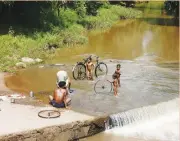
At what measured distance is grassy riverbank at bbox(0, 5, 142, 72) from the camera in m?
22.6

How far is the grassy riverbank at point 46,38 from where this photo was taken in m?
22.6

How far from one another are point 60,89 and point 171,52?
1779cm

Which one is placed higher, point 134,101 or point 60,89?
point 60,89

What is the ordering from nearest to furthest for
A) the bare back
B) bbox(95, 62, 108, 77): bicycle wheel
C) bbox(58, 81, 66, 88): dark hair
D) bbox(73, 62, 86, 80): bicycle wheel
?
the bare back → bbox(58, 81, 66, 88): dark hair → bbox(73, 62, 86, 80): bicycle wheel → bbox(95, 62, 108, 77): bicycle wheel

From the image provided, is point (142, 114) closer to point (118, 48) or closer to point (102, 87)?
point (102, 87)

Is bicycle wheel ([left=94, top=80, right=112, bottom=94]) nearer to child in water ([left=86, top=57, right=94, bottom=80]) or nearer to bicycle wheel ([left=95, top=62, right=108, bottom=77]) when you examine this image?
child in water ([left=86, top=57, right=94, bottom=80])

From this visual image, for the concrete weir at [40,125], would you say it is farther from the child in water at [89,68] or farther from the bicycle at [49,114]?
the child in water at [89,68]

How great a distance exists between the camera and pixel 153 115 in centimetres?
1631

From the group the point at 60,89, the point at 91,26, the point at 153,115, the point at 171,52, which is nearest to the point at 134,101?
the point at 153,115

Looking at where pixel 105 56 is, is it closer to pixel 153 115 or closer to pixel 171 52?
pixel 171 52

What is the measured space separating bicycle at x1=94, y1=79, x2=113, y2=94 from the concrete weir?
3860 millimetres

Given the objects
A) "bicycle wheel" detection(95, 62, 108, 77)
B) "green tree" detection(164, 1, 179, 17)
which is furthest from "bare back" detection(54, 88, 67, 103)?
"green tree" detection(164, 1, 179, 17)

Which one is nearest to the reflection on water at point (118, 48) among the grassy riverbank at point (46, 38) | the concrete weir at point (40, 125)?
the grassy riverbank at point (46, 38)

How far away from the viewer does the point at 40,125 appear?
1255cm
